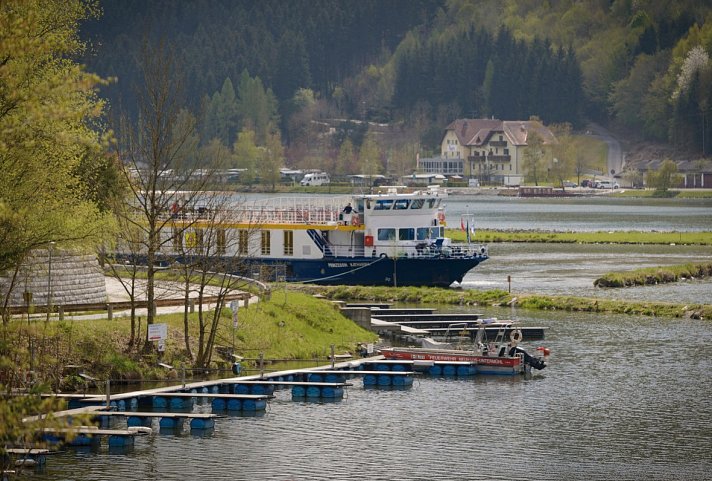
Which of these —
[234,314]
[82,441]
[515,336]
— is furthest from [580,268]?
[82,441]

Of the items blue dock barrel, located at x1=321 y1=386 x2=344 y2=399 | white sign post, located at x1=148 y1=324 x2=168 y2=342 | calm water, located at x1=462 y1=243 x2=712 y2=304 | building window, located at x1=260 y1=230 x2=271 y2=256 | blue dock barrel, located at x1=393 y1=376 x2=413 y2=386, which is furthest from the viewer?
building window, located at x1=260 y1=230 x2=271 y2=256

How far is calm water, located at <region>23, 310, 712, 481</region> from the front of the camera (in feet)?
120

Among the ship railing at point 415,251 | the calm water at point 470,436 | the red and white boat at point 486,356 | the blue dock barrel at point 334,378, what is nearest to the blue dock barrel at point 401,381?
the calm water at point 470,436

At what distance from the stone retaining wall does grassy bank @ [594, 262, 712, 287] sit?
36152 millimetres

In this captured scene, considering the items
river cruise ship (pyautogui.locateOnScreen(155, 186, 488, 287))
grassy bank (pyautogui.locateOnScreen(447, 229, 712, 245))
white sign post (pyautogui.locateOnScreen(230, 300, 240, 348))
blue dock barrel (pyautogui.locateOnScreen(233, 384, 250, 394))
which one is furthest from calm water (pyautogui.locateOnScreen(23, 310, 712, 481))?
grassy bank (pyautogui.locateOnScreen(447, 229, 712, 245))

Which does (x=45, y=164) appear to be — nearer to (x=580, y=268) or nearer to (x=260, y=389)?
(x=260, y=389)

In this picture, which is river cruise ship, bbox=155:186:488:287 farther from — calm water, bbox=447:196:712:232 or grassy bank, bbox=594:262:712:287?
calm water, bbox=447:196:712:232

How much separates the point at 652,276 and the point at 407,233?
44.4 ft

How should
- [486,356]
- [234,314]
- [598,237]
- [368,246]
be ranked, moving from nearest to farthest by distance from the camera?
1. [234,314]
2. [486,356]
3. [368,246]
4. [598,237]

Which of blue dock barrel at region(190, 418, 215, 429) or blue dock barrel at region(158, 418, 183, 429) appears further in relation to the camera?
blue dock barrel at region(158, 418, 183, 429)

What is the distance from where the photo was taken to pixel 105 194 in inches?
2382

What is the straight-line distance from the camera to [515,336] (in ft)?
185

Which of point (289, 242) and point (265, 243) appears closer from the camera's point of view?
point (289, 242)

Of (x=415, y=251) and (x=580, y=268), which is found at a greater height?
(x=415, y=251)
